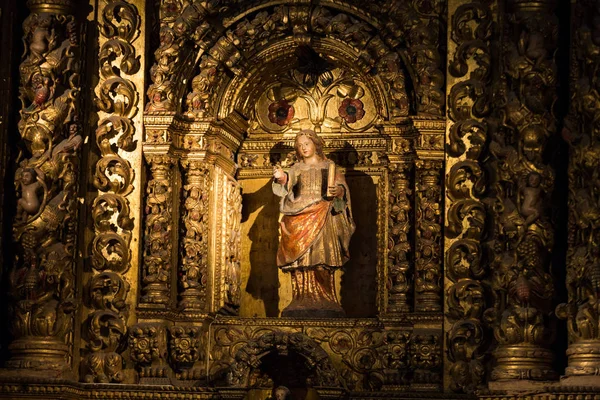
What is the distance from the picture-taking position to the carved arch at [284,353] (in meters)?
18.2

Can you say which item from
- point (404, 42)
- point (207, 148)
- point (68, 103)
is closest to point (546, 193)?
point (404, 42)

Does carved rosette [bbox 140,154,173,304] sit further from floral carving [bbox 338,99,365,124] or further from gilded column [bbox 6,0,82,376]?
floral carving [bbox 338,99,365,124]

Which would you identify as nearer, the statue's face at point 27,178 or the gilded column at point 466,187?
the gilded column at point 466,187

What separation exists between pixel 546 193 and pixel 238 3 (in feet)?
12.8

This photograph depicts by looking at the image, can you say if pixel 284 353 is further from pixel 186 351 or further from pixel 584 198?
pixel 584 198

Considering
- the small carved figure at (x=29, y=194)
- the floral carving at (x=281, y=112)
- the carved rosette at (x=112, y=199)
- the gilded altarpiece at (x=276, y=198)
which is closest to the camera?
the gilded altarpiece at (x=276, y=198)

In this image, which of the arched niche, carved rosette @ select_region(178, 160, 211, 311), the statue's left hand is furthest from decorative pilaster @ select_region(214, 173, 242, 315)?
the statue's left hand

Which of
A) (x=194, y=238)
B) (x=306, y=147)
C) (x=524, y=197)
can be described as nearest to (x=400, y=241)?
(x=306, y=147)

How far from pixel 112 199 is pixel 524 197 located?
4223mm

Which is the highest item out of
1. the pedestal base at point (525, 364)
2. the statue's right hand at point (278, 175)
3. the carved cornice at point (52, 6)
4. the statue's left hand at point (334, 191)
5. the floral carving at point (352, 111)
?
the carved cornice at point (52, 6)

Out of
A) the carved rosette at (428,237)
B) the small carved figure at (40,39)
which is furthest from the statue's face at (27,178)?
the carved rosette at (428,237)

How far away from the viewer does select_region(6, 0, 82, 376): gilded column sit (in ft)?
59.7

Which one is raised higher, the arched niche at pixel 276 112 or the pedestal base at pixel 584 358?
the arched niche at pixel 276 112

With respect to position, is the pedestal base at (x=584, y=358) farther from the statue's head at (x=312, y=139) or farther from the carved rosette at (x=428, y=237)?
the statue's head at (x=312, y=139)
